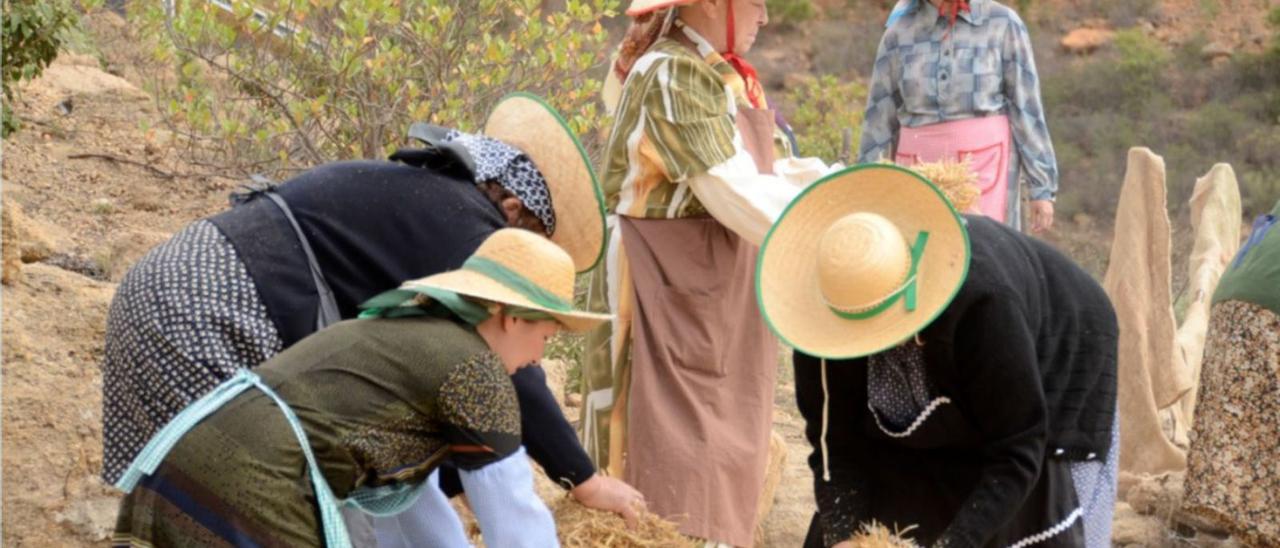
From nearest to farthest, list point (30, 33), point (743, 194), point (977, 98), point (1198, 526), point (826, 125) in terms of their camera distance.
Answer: point (743, 194) → point (30, 33) → point (1198, 526) → point (977, 98) → point (826, 125)

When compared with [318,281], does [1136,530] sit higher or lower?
lower

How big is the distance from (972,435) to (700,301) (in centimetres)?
116

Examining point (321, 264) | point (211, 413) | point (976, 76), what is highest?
A: point (976, 76)

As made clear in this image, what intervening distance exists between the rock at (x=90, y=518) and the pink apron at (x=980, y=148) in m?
3.02

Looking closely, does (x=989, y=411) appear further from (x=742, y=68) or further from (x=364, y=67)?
(x=364, y=67)

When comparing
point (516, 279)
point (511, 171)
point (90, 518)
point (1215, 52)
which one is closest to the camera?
point (516, 279)

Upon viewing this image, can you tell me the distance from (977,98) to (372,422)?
3.71 metres

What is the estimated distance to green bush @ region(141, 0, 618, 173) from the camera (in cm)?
638

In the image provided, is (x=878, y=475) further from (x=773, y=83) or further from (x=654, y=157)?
(x=773, y=83)

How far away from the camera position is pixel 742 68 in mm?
4773

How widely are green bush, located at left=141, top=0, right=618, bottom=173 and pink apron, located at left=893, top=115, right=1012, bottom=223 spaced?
125cm

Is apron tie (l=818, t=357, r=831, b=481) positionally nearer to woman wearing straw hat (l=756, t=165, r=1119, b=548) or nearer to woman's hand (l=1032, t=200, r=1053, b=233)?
woman wearing straw hat (l=756, t=165, r=1119, b=548)

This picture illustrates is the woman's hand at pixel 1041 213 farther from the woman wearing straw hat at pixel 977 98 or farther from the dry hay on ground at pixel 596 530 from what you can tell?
the dry hay on ground at pixel 596 530

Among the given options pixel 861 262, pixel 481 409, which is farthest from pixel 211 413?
pixel 861 262
